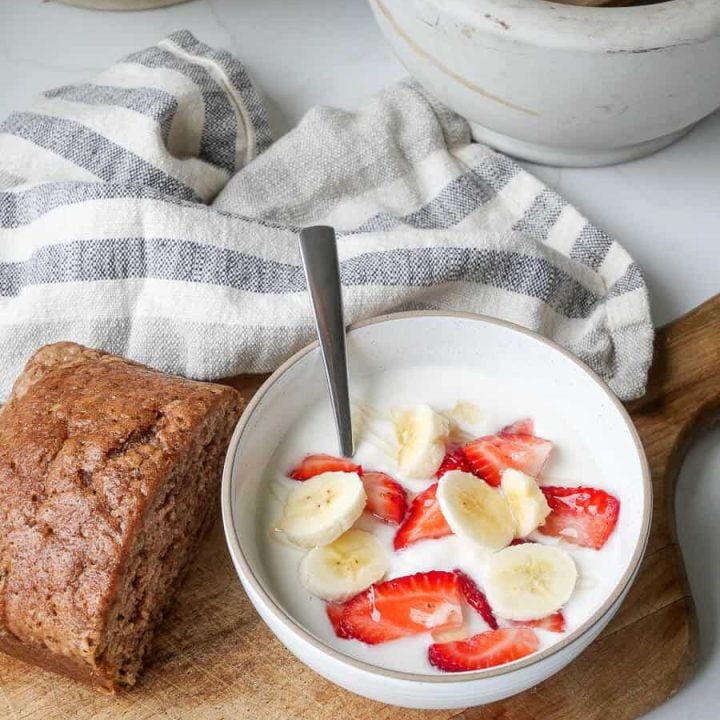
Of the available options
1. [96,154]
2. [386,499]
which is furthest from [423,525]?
[96,154]

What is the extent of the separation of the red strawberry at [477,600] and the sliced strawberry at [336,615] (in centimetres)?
16

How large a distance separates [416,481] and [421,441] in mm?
56

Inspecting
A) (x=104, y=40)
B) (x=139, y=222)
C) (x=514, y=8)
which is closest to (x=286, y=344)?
(x=139, y=222)

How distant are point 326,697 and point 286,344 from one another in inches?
21.8

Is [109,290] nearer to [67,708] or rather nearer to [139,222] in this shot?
[139,222]

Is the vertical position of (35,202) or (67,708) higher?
(35,202)

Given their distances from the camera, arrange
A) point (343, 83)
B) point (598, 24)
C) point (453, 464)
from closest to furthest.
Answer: point (453, 464) < point (598, 24) < point (343, 83)

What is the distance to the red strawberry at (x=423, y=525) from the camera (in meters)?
1.52

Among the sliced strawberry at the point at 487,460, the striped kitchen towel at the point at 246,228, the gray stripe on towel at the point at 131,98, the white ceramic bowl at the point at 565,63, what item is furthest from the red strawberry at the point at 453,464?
the gray stripe on towel at the point at 131,98

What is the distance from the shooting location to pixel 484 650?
1.43 metres

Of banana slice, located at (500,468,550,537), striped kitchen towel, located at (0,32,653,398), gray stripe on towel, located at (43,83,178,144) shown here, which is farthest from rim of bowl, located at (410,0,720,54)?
banana slice, located at (500,468,550,537)

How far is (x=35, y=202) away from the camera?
6.33ft

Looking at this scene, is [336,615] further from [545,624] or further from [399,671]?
[545,624]

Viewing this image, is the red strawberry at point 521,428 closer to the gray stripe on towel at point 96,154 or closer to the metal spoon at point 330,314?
the metal spoon at point 330,314
